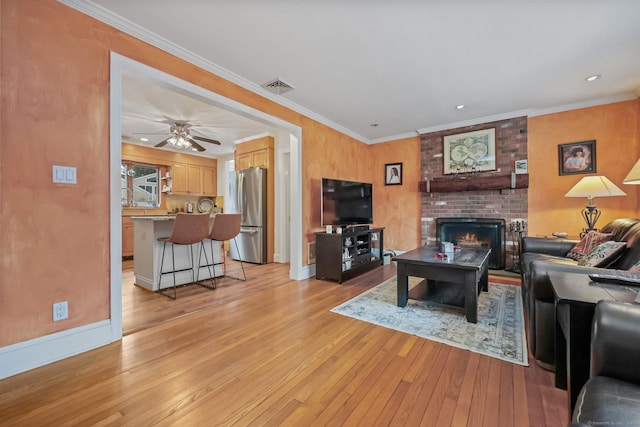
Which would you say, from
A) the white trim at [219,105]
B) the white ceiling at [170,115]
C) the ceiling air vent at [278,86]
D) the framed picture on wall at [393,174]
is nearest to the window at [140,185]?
the white ceiling at [170,115]

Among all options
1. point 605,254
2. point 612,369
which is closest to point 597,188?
point 605,254

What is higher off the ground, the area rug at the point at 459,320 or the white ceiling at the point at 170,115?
the white ceiling at the point at 170,115

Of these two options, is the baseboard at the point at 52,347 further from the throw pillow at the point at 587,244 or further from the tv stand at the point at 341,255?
the throw pillow at the point at 587,244

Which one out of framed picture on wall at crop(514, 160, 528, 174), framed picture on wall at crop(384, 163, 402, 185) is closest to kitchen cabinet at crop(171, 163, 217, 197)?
framed picture on wall at crop(384, 163, 402, 185)

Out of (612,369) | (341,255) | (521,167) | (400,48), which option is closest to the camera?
(612,369)

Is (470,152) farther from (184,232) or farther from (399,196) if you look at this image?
(184,232)

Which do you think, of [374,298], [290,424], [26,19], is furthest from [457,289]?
[26,19]

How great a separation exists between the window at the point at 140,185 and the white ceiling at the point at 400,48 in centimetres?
255

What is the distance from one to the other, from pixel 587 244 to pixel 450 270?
1.41m

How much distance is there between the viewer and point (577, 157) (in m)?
3.70

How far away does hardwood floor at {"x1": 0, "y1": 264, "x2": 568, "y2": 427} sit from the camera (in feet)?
4.14

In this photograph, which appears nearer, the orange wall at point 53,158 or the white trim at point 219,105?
the orange wall at point 53,158

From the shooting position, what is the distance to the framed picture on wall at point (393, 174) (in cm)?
529

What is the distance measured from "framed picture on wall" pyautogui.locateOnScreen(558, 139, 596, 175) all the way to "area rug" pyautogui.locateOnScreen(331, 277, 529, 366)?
81.8 inches
